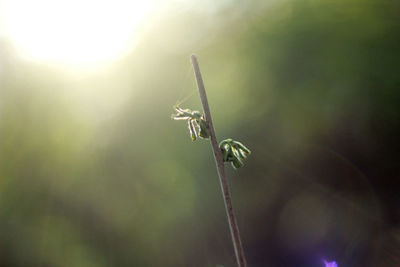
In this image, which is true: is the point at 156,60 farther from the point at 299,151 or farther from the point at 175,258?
the point at 175,258

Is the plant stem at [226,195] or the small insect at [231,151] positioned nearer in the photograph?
the plant stem at [226,195]

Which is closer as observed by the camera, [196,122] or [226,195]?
[226,195]

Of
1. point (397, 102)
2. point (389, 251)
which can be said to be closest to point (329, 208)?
point (389, 251)

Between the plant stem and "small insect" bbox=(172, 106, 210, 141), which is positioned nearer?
the plant stem

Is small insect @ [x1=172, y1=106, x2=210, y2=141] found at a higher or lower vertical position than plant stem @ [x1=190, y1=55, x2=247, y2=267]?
higher

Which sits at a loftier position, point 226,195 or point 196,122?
point 196,122

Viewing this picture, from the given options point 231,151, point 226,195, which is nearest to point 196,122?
point 231,151

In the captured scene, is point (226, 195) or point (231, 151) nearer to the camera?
point (226, 195)

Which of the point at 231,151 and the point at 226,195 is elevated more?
the point at 231,151

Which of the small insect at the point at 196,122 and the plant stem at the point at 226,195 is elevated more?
the small insect at the point at 196,122

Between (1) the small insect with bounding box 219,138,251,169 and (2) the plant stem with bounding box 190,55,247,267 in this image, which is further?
(1) the small insect with bounding box 219,138,251,169

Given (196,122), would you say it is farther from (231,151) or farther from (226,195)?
Answer: (226,195)
